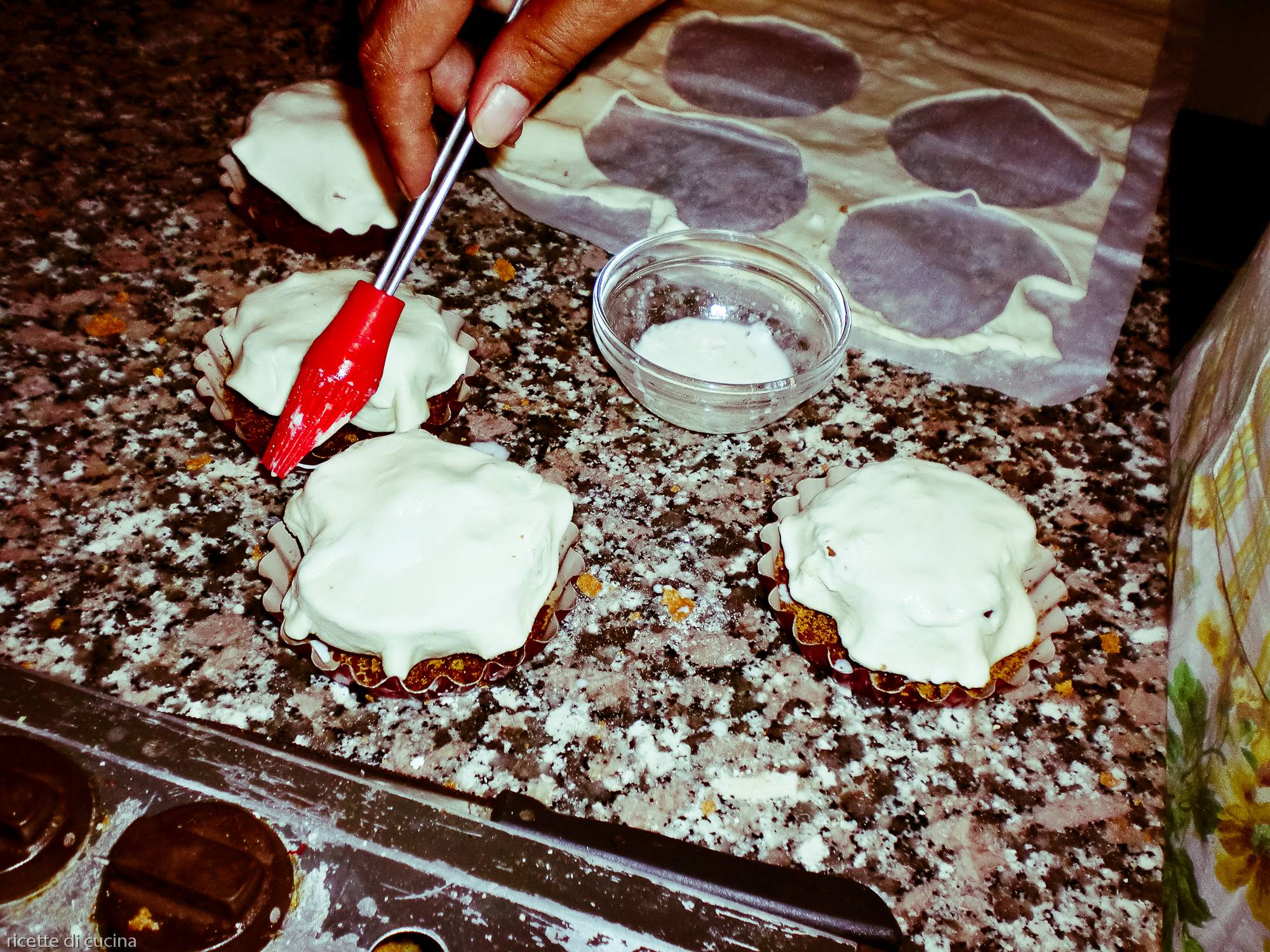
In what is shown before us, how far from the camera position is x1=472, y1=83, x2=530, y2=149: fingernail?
108cm

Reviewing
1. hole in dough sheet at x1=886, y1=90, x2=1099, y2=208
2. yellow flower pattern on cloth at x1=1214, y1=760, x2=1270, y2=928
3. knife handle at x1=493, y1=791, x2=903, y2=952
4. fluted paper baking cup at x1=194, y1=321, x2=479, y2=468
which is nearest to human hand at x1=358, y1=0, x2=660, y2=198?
fluted paper baking cup at x1=194, y1=321, x2=479, y2=468

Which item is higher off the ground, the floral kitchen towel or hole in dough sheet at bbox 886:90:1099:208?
hole in dough sheet at bbox 886:90:1099:208

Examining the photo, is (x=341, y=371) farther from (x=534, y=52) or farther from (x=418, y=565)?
(x=534, y=52)

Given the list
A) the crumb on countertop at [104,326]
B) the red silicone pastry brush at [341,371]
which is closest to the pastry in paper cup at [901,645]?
the red silicone pastry brush at [341,371]

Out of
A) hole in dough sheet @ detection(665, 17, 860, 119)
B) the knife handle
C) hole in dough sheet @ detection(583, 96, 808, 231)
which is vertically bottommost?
the knife handle

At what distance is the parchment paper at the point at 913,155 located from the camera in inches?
62.2

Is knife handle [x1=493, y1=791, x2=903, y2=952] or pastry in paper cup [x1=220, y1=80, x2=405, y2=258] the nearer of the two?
knife handle [x1=493, y1=791, x2=903, y2=952]

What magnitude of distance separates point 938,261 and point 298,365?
1.18 metres

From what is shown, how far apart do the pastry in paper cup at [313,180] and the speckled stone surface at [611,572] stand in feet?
0.23

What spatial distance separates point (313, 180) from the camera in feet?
4.66

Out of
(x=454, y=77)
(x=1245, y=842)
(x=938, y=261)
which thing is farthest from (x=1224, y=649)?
(x=454, y=77)

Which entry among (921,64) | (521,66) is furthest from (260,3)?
(921,64)

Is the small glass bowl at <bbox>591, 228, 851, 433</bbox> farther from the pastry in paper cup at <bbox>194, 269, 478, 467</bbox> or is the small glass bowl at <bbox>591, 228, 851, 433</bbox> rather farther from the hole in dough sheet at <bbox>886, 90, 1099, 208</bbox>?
the hole in dough sheet at <bbox>886, 90, 1099, 208</bbox>

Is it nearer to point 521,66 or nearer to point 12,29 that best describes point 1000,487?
point 521,66
